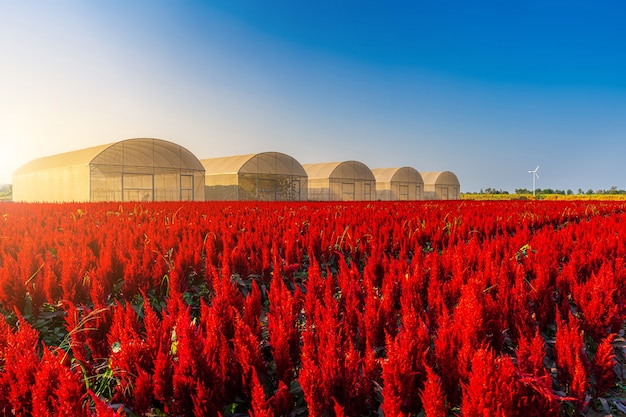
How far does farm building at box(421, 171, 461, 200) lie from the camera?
1713 inches

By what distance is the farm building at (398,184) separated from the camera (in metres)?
38.6

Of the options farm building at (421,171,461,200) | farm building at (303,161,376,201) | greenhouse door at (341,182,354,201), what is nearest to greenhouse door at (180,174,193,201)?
farm building at (303,161,376,201)

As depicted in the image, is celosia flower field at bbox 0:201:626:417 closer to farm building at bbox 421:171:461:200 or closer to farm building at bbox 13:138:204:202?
farm building at bbox 13:138:204:202

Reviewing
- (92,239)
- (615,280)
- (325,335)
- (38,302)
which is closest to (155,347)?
(325,335)

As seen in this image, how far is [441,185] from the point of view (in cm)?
4391

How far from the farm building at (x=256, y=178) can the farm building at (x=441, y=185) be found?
1793 centimetres

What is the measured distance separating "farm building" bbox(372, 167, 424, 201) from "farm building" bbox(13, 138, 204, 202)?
18.7 metres

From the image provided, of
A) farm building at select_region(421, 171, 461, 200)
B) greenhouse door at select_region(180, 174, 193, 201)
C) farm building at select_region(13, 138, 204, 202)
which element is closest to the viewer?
farm building at select_region(13, 138, 204, 202)

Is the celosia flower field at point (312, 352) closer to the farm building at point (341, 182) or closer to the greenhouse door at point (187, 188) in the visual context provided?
the greenhouse door at point (187, 188)

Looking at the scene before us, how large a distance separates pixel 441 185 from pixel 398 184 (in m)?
7.65

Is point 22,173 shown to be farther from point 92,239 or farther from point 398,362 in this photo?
point 398,362

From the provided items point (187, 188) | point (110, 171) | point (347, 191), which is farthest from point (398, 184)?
point (110, 171)

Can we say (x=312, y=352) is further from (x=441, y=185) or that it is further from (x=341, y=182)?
(x=441, y=185)

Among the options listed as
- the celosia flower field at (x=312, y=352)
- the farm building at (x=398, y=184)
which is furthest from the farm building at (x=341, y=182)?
the celosia flower field at (x=312, y=352)
